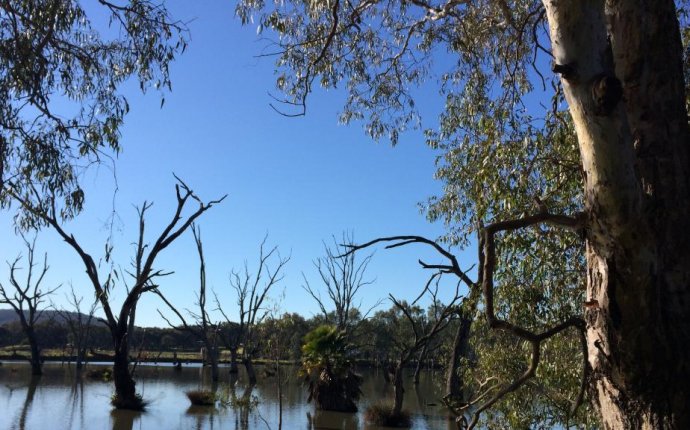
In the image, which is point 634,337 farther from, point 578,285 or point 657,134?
point 578,285

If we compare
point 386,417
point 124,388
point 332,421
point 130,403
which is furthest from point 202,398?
point 386,417

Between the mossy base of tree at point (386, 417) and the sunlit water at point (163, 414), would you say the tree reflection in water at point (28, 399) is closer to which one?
the sunlit water at point (163, 414)

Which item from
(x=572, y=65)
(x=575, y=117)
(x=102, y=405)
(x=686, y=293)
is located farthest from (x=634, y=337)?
(x=102, y=405)

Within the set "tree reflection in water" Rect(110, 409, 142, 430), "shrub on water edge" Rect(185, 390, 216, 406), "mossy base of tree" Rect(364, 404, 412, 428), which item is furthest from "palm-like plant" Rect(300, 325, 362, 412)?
"tree reflection in water" Rect(110, 409, 142, 430)

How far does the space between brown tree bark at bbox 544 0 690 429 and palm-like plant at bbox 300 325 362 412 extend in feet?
49.9

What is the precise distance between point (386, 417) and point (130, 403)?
590cm

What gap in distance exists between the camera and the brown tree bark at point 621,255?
2.32 metres

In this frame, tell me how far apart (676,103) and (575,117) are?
0.69m

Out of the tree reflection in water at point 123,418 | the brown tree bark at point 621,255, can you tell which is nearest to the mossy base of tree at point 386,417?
the tree reflection in water at point 123,418

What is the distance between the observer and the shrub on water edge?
17.8 meters

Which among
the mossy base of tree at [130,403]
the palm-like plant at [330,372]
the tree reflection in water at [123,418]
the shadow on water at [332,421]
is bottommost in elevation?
the shadow on water at [332,421]

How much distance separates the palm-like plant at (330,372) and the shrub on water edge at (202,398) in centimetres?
236

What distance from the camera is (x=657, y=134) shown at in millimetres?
2740

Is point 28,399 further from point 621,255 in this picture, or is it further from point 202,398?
point 621,255
